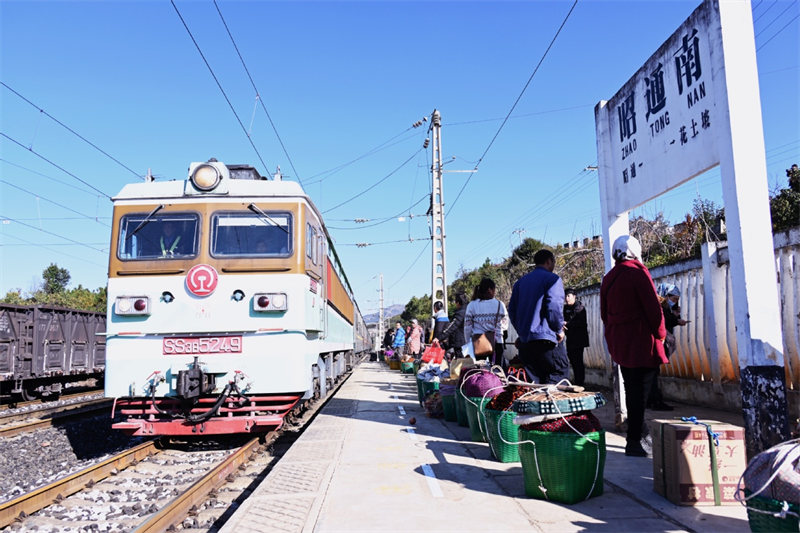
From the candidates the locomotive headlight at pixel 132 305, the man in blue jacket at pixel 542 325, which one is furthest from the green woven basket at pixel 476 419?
the locomotive headlight at pixel 132 305

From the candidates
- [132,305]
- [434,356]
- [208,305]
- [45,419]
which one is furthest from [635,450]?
[45,419]

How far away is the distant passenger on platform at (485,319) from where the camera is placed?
7359 millimetres

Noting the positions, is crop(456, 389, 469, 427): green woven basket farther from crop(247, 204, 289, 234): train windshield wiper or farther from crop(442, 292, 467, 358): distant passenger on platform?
crop(247, 204, 289, 234): train windshield wiper

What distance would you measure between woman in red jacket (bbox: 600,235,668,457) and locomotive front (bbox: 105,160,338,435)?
3.59m

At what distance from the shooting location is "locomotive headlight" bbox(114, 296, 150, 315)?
6727mm

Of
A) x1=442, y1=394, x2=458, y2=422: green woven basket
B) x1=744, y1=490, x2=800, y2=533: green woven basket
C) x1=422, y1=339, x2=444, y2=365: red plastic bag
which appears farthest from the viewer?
x1=422, y1=339, x2=444, y2=365: red plastic bag

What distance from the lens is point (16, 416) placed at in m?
11.1

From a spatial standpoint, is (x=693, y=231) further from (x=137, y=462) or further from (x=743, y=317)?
(x=137, y=462)

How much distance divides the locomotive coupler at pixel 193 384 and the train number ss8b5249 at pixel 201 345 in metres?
0.15

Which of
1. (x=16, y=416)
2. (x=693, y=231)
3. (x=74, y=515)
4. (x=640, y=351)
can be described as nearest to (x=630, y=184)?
(x=640, y=351)

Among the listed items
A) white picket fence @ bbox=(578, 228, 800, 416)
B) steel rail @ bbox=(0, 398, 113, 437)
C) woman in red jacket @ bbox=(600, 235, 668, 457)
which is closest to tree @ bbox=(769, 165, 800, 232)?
white picket fence @ bbox=(578, 228, 800, 416)

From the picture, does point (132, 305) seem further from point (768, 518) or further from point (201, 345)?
point (768, 518)

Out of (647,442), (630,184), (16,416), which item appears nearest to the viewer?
(647,442)

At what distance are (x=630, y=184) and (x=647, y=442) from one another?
103 inches
